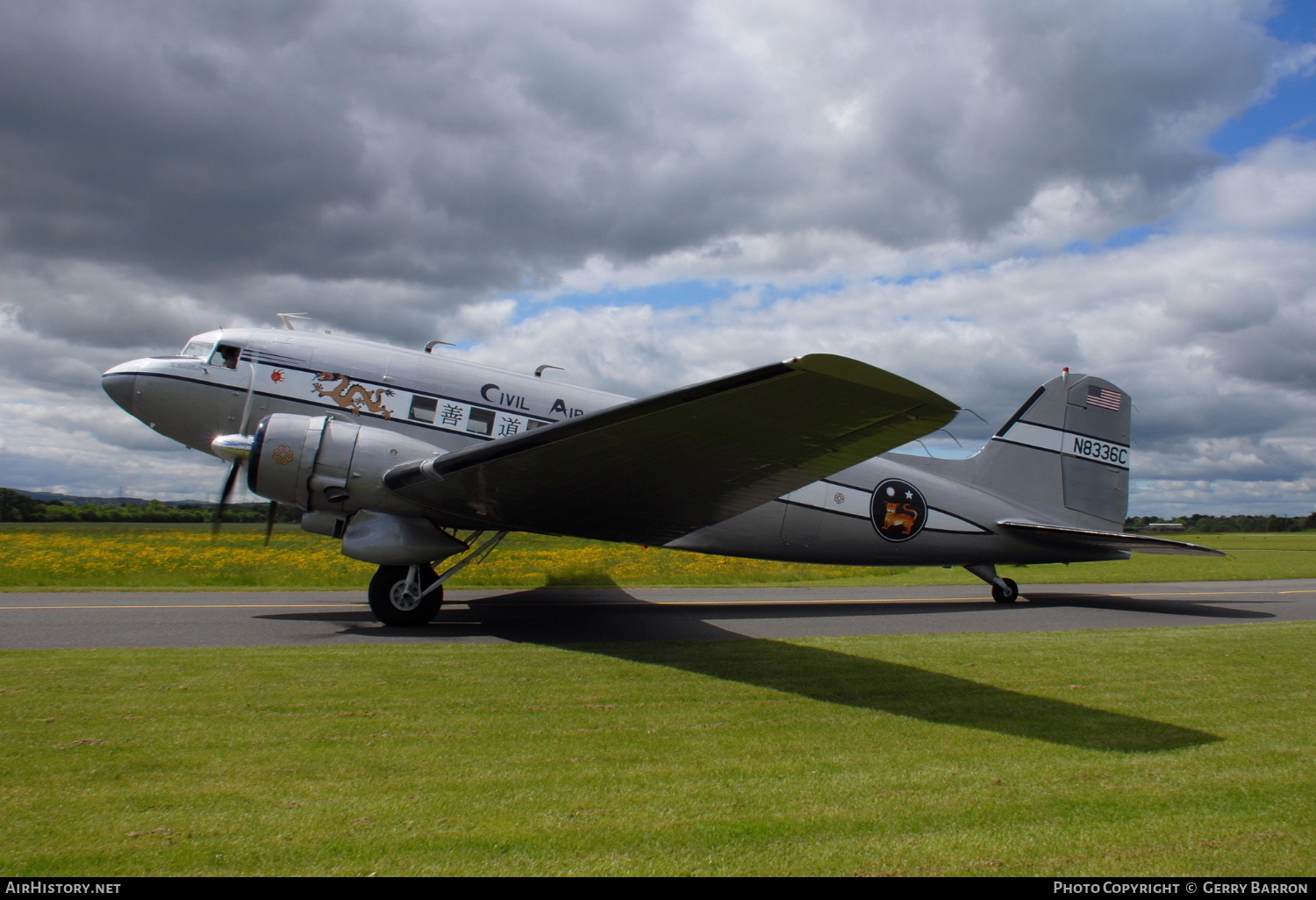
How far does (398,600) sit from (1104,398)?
47.4ft

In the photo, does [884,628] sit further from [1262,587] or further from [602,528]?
[1262,587]

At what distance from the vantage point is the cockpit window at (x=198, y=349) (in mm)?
11117

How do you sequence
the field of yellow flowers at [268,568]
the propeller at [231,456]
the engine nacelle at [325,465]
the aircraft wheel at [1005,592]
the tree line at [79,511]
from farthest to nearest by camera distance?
1. the tree line at [79,511]
2. the field of yellow flowers at [268,568]
3. the aircraft wheel at [1005,592]
4. the propeller at [231,456]
5. the engine nacelle at [325,465]

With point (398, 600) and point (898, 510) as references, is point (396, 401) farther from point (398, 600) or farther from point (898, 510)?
point (898, 510)

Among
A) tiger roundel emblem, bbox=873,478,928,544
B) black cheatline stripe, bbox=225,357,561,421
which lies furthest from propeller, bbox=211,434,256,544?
tiger roundel emblem, bbox=873,478,928,544

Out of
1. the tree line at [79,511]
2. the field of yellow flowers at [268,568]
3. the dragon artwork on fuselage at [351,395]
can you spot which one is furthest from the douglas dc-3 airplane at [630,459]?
the tree line at [79,511]

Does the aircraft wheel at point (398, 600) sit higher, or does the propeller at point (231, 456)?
the propeller at point (231, 456)

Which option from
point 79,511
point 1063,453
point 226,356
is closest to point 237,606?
point 226,356

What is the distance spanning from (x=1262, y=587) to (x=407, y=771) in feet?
74.5

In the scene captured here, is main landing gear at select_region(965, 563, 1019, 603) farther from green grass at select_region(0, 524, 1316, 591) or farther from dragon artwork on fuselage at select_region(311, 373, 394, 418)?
dragon artwork on fuselage at select_region(311, 373, 394, 418)

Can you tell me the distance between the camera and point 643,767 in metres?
4.37

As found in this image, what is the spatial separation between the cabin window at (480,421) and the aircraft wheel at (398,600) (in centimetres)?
233

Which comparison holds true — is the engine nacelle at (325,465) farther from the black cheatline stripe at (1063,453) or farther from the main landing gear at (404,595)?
the black cheatline stripe at (1063,453)

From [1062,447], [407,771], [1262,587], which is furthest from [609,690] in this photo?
[1262,587]
